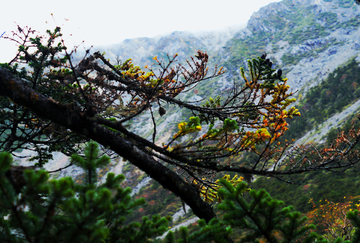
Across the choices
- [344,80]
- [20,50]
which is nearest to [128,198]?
[20,50]

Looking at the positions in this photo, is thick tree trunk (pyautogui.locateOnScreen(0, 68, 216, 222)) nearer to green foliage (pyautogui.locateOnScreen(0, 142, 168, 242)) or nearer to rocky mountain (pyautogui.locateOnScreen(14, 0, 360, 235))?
green foliage (pyautogui.locateOnScreen(0, 142, 168, 242))

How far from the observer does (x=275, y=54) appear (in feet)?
282

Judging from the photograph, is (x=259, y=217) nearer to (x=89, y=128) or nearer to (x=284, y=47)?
(x=89, y=128)

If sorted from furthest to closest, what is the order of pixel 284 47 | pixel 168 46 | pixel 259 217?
1. pixel 168 46
2. pixel 284 47
3. pixel 259 217

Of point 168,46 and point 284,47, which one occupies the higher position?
point 168,46

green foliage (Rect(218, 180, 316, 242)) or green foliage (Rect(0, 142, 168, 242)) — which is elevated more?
green foliage (Rect(0, 142, 168, 242))

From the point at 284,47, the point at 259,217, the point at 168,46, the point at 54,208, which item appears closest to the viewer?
the point at 54,208

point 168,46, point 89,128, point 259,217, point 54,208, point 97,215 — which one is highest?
point 168,46

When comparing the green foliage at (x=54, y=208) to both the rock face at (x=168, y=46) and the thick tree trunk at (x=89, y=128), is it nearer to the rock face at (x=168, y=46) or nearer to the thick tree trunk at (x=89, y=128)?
the thick tree trunk at (x=89, y=128)

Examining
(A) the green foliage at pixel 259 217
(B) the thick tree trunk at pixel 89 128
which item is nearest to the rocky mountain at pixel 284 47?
(B) the thick tree trunk at pixel 89 128

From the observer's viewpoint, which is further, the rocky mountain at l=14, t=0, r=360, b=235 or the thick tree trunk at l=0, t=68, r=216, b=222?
the rocky mountain at l=14, t=0, r=360, b=235

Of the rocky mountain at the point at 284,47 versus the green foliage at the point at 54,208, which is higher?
the rocky mountain at the point at 284,47

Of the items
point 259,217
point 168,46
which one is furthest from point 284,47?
point 259,217

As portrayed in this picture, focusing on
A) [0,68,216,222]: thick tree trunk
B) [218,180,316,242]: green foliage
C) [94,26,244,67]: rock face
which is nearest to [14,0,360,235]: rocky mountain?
[94,26,244,67]: rock face
